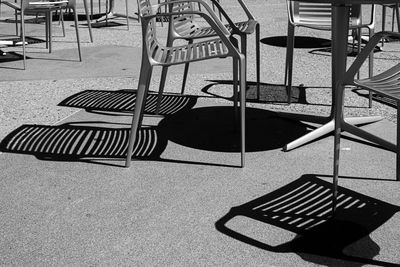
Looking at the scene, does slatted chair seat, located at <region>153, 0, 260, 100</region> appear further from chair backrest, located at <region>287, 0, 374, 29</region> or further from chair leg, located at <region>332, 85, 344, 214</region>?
chair leg, located at <region>332, 85, 344, 214</region>

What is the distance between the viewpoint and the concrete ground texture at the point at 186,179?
309 centimetres

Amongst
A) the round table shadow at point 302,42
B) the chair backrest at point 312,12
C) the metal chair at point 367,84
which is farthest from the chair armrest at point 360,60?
the round table shadow at point 302,42

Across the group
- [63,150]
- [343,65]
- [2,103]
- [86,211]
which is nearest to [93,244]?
[86,211]

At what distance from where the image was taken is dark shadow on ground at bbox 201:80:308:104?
18.2 ft

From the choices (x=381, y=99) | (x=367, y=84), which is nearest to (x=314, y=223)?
(x=367, y=84)

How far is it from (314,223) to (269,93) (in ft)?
8.49

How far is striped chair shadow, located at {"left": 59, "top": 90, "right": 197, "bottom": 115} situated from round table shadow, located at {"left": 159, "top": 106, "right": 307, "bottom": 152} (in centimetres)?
18

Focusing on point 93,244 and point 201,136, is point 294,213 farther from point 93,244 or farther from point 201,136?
point 201,136

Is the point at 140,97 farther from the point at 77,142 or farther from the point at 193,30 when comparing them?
the point at 193,30

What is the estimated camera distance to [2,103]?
5.53 m

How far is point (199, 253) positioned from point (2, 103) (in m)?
3.06

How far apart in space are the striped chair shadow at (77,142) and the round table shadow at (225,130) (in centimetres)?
19

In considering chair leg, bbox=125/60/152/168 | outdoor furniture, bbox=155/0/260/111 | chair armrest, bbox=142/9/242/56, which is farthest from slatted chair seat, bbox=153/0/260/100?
chair leg, bbox=125/60/152/168

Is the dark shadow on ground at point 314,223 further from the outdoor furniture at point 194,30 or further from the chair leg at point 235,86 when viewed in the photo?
the outdoor furniture at point 194,30
